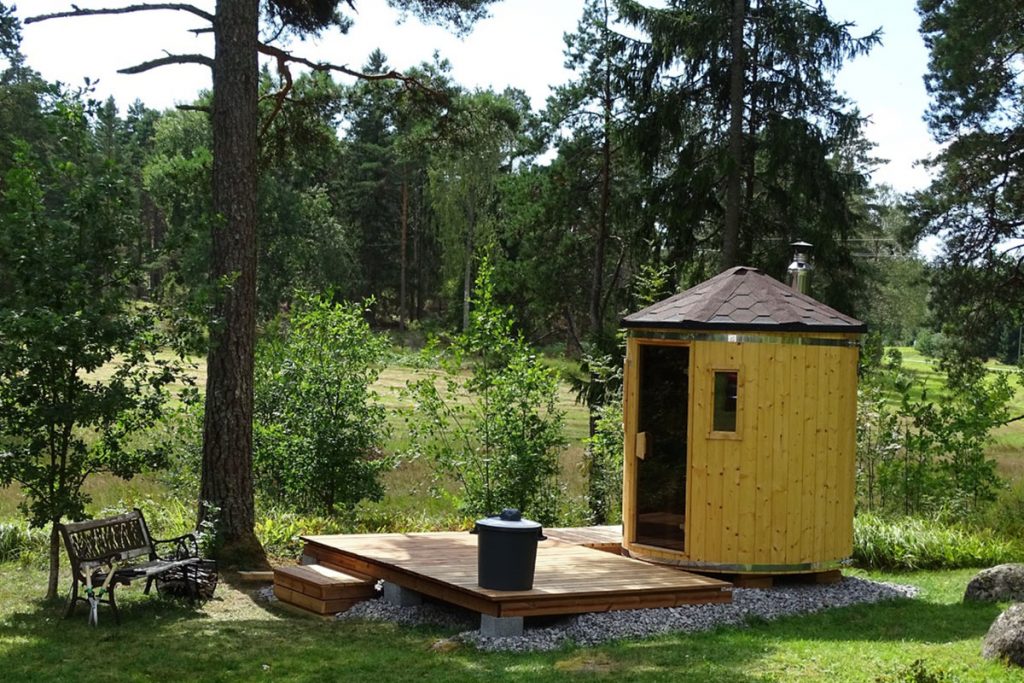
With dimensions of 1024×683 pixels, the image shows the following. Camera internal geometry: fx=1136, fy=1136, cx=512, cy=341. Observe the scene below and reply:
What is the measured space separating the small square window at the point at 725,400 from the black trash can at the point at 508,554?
2.15 metres

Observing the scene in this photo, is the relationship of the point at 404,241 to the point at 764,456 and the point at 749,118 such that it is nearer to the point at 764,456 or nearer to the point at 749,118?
the point at 749,118

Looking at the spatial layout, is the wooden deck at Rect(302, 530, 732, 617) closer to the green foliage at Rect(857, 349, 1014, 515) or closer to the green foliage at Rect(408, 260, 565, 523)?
the green foliage at Rect(408, 260, 565, 523)

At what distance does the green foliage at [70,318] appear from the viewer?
8023mm

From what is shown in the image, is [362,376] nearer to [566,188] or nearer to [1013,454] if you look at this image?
[566,188]

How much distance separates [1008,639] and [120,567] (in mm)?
6262

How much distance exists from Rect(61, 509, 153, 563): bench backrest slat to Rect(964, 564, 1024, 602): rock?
255 inches

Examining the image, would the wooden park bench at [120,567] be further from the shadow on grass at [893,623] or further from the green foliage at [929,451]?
the green foliage at [929,451]

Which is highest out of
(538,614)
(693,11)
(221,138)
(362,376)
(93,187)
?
(693,11)

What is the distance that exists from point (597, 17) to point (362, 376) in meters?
15.4

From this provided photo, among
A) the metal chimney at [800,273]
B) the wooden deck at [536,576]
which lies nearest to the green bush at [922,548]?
the metal chimney at [800,273]

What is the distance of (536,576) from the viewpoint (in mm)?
8547

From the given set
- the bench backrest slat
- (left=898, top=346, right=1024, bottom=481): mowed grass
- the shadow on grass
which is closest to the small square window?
the shadow on grass

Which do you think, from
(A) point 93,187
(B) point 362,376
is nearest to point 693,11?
(B) point 362,376

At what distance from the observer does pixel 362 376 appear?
41.2 feet
